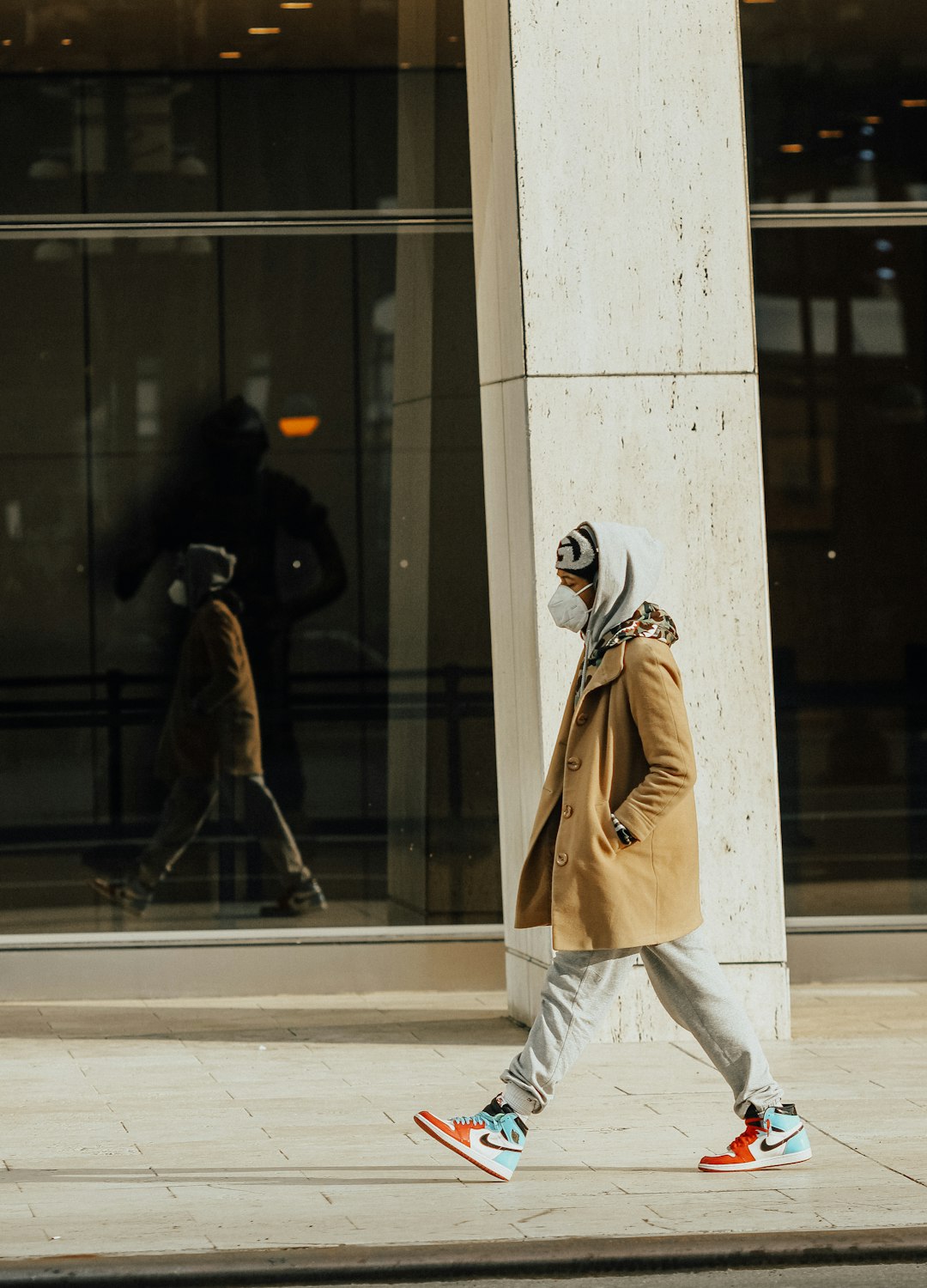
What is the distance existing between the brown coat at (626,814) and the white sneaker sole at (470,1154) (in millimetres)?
634

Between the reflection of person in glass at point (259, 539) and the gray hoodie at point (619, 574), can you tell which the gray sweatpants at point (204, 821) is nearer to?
the reflection of person in glass at point (259, 539)

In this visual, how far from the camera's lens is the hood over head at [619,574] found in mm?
5559

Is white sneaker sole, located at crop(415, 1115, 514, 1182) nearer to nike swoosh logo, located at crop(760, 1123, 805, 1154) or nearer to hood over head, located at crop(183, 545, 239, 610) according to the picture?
nike swoosh logo, located at crop(760, 1123, 805, 1154)

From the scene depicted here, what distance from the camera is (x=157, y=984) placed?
29.5 ft

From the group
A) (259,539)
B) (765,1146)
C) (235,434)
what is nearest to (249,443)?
(235,434)

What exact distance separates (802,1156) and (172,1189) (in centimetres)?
189

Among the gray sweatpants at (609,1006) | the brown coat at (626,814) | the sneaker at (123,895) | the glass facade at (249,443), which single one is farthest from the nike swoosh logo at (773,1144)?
the sneaker at (123,895)

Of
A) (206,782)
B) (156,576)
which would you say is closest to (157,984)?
(206,782)

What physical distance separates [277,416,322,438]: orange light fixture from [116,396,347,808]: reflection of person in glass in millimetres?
101

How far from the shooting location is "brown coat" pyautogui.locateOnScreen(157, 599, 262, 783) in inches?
359

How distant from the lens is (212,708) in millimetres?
9148

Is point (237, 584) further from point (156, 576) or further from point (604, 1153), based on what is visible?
point (604, 1153)

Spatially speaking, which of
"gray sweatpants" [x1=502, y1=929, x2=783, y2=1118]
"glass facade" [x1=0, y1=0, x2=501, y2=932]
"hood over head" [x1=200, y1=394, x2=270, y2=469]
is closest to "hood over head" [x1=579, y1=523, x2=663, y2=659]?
"gray sweatpants" [x1=502, y1=929, x2=783, y2=1118]

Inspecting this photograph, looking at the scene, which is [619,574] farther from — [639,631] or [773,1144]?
[773,1144]
